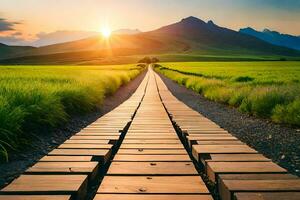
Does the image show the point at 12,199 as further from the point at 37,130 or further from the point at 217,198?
the point at 37,130

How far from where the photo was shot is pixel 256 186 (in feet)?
9.82

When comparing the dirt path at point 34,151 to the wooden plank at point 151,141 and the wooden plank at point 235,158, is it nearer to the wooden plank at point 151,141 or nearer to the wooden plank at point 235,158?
the wooden plank at point 151,141

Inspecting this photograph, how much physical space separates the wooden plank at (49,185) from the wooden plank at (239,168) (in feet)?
4.41

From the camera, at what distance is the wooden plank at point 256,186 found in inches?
114

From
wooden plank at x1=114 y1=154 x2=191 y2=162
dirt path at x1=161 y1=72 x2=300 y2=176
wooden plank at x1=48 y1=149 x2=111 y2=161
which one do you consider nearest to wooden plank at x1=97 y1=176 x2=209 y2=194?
wooden plank at x1=114 y1=154 x2=191 y2=162

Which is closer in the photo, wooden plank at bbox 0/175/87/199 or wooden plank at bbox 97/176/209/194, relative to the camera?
wooden plank at bbox 0/175/87/199

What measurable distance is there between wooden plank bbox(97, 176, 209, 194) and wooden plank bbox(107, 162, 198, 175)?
0.49 feet

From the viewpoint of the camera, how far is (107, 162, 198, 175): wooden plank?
3531 millimetres

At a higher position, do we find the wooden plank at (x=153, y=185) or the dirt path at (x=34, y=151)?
the wooden plank at (x=153, y=185)

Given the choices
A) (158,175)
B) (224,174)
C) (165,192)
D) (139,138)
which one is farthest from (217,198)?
(139,138)

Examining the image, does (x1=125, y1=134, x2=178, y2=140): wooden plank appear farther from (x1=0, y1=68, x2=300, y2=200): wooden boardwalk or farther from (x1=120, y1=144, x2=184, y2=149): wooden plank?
(x1=120, y1=144, x2=184, y2=149): wooden plank

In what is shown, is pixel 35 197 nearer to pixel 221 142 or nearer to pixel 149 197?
pixel 149 197

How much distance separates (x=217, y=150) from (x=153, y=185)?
164cm

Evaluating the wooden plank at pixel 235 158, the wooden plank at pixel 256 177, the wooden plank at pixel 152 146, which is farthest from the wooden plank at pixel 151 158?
the wooden plank at pixel 256 177
